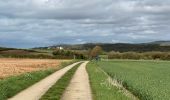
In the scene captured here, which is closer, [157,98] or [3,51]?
[157,98]

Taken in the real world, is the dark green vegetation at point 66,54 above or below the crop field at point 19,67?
above

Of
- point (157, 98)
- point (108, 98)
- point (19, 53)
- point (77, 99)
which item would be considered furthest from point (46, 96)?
point (19, 53)

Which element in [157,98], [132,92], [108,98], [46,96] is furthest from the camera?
[132,92]

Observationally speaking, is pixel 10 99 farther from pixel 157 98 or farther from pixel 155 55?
pixel 155 55

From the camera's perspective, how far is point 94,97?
77.8ft

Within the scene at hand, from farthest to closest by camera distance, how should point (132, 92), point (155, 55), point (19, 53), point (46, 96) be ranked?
point (155, 55) → point (19, 53) → point (132, 92) → point (46, 96)

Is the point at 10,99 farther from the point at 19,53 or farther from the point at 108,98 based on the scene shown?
the point at 19,53

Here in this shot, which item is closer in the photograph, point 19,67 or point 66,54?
point 19,67

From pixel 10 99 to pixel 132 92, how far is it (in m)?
7.92

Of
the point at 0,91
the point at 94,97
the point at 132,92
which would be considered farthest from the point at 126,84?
the point at 0,91

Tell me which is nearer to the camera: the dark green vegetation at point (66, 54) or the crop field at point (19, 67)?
the crop field at point (19, 67)

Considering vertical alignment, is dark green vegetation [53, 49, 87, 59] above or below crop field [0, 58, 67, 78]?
above

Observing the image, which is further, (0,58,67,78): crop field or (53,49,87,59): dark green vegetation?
(53,49,87,59): dark green vegetation

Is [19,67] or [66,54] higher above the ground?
[66,54]
